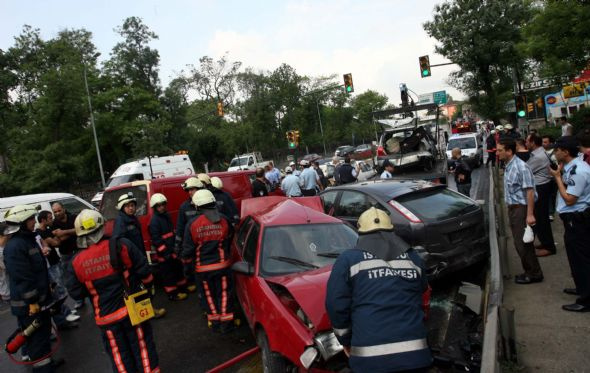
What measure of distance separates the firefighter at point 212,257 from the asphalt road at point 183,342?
0.31m

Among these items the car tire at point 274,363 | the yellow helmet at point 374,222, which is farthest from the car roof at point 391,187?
the yellow helmet at point 374,222

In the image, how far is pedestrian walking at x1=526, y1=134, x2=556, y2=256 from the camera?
6.24m

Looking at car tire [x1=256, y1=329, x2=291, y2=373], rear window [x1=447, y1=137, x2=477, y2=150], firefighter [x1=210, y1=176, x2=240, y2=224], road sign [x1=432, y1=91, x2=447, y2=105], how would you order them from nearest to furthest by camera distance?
car tire [x1=256, y1=329, x2=291, y2=373]
firefighter [x1=210, y1=176, x2=240, y2=224]
road sign [x1=432, y1=91, x2=447, y2=105]
rear window [x1=447, y1=137, x2=477, y2=150]

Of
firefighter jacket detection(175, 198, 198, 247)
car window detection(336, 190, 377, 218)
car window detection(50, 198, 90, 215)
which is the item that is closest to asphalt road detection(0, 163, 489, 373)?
firefighter jacket detection(175, 198, 198, 247)

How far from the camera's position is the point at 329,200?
7445mm

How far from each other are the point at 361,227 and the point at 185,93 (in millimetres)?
59511

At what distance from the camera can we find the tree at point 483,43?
113 feet

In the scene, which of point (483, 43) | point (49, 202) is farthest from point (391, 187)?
point (483, 43)

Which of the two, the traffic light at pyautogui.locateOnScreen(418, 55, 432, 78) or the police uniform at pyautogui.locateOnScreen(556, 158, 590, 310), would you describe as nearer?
the police uniform at pyautogui.locateOnScreen(556, 158, 590, 310)

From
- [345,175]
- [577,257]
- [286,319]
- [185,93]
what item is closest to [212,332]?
[286,319]

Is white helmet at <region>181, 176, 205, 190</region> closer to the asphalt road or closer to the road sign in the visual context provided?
the asphalt road

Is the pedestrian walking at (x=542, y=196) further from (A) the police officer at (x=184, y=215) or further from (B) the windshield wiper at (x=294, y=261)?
(A) the police officer at (x=184, y=215)

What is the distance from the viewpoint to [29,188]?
1049 inches

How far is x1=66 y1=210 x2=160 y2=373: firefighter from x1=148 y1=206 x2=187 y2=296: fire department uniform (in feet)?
9.18
